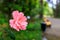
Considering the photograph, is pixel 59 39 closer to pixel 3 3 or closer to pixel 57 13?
pixel 3 3

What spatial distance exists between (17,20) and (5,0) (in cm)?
567

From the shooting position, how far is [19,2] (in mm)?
7309

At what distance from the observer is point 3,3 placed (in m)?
7.17

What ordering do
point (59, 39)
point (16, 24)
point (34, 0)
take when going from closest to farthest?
point (16, 24), point (59, 39), point (34, 0)

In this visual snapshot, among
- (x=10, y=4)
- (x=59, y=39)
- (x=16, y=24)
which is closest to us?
(x=16, y=24)

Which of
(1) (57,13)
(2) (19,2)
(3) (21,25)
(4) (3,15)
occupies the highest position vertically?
(3) (21,25)

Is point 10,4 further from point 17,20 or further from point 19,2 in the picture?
point 17,20

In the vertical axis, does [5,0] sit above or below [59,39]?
above

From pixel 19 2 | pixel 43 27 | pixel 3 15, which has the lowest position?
pixel 43 27

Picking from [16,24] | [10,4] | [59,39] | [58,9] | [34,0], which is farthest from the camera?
[58,9]

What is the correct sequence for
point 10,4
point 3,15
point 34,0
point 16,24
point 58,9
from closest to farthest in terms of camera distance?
point 16,24, point 10,4, point 3,15, point 34,0, point 58,9

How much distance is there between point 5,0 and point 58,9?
772 inches

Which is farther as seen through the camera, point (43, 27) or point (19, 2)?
point (43, 27)

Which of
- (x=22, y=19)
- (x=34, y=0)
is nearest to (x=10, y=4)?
(x=34, y=0)
